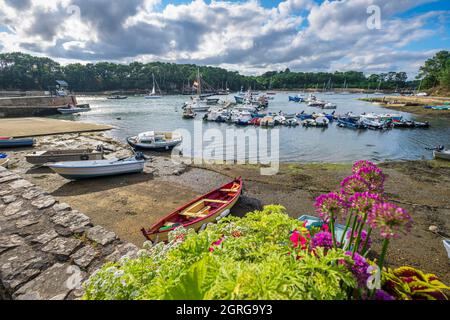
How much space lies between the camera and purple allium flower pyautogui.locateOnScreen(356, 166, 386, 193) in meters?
2.00

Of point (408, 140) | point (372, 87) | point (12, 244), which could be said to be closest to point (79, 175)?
point (12, 244)

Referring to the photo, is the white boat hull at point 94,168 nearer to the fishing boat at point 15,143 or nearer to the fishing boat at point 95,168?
the fishing boat at point 95,168

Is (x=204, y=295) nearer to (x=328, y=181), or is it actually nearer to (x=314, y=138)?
(x=328, y=181)

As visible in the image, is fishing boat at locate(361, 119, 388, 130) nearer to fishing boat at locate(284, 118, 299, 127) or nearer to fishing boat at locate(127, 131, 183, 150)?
fishing boat at locate(284, 118, 299, 127)

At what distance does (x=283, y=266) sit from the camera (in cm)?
164

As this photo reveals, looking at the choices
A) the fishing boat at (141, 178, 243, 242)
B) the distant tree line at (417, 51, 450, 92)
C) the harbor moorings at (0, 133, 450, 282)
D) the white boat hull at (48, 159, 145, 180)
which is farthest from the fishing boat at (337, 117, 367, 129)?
the distant tree line at (417, 51, 450, 92)

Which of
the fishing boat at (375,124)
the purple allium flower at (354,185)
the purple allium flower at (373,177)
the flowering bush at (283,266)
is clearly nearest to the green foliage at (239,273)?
the flowering bush at (283,266)

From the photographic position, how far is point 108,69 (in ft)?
435

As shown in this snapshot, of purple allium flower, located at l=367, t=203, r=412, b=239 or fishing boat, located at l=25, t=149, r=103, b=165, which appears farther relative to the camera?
fishing boat, located at l=25, t=149, r=103, b=165

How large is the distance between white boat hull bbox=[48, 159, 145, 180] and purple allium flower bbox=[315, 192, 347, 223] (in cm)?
1377

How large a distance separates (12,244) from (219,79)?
6618 inches

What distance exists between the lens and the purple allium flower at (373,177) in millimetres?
1997

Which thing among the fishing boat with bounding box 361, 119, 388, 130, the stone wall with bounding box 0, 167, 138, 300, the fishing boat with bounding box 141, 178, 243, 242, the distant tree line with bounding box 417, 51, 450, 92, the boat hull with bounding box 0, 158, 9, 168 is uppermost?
the distant tree line with bounding box 417, 51, 450, 92

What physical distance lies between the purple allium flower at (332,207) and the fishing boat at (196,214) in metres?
5.07
